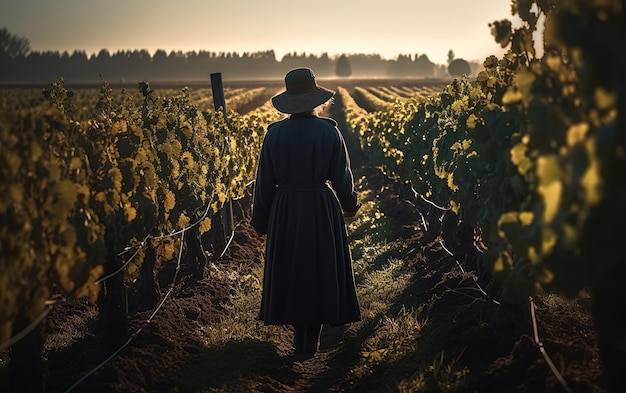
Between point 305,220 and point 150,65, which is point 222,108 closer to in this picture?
point 305,220

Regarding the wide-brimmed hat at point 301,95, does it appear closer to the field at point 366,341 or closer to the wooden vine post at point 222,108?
the field at point 366,341

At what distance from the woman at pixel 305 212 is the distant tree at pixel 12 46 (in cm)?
10438

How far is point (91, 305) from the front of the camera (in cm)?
829

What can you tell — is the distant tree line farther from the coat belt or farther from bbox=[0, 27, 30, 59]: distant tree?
the coat belt

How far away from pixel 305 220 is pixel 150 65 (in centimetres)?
14608

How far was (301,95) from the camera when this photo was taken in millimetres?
6316

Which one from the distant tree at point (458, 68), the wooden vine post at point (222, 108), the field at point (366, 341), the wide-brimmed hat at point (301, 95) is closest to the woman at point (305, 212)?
the wide-brimmed hat at point (301, 95)

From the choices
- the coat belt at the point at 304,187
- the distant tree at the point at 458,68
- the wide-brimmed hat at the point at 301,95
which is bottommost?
the distant tree at the point at 458,68

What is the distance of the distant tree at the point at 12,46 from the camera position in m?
104

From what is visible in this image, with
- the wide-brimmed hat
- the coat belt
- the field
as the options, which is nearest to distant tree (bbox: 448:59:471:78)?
the field

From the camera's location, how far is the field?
4.88 metres

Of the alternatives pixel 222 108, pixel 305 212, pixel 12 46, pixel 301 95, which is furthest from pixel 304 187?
pixel 12 46

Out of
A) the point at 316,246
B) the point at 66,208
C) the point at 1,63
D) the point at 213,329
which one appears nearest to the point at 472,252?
the point at 316,246

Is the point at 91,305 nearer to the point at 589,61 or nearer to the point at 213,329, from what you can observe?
the point at 213,329
